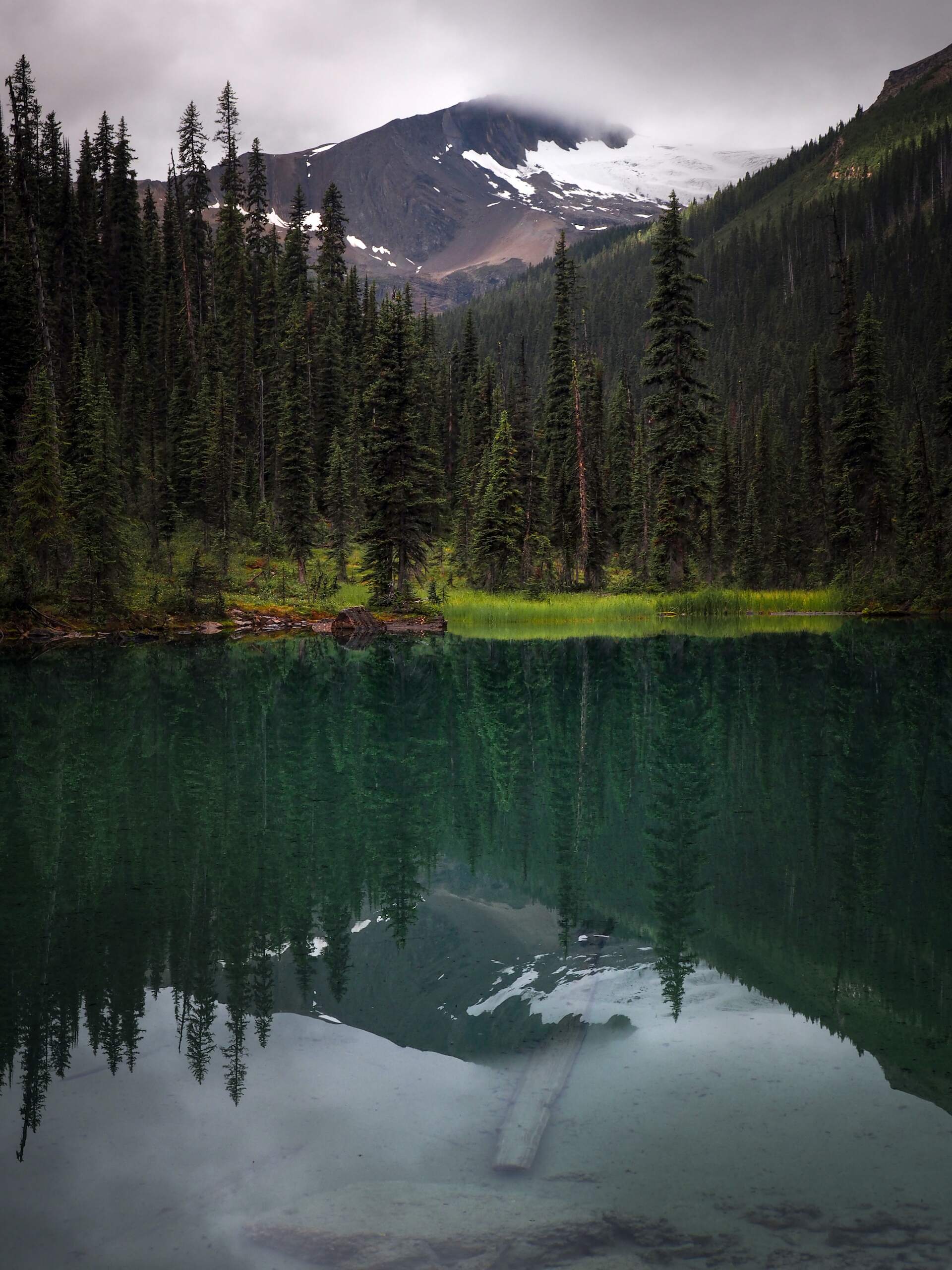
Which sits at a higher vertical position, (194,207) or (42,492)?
(194,207)

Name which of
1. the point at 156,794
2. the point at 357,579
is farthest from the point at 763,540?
the point at 156,794

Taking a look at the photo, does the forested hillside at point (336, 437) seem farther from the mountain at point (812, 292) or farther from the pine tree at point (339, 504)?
the mountain at point (812, 292)

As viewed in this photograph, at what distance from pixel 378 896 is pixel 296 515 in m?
46.8

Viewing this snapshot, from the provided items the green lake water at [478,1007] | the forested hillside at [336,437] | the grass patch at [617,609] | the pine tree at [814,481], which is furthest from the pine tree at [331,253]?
the green lake water at [478,1007]

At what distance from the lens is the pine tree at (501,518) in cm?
5581

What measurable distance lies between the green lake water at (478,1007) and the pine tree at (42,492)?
103ft

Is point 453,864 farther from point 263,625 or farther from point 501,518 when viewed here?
point 501,518

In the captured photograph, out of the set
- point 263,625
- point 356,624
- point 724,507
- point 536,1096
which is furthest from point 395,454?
point 536,1096

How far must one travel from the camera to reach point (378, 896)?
8.88m

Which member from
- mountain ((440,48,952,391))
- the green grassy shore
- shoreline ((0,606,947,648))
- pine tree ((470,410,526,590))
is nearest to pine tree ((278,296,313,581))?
the green grassy shore

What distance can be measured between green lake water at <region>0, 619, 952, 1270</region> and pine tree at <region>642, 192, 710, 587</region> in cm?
3193

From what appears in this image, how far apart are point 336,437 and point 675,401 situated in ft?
94.4

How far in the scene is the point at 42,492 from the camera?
43062 millimetres

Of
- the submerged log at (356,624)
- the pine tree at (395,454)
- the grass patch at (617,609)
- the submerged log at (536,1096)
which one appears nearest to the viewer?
the submerged log at (536,1096)
